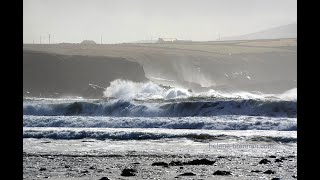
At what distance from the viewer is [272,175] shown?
8109 mm

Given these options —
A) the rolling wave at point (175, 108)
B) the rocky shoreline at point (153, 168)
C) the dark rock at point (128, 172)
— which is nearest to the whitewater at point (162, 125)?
the rolling wave at point (175, 108)

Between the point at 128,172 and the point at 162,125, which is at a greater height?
the point at 128,172

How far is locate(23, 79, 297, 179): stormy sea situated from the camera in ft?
28.7

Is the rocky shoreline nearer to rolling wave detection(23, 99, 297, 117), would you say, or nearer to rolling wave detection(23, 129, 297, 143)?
rolling wave detection(23, 129, 297, 143)

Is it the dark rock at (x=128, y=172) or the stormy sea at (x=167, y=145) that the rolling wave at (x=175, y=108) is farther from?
the dark rock at (x=128, y=172)

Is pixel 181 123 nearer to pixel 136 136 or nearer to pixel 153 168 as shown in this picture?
pixel 136 136

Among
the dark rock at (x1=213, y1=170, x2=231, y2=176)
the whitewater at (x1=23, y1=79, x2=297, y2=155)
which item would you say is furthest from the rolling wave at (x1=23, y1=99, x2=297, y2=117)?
the dark rock at (x1=213, y1=170, x2=231, y2=176)

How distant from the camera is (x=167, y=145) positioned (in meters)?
15.6

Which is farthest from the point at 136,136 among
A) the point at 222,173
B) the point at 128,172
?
the point at 222,173

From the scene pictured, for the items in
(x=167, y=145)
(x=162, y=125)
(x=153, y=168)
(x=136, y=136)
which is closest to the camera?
(x=153, y=168)

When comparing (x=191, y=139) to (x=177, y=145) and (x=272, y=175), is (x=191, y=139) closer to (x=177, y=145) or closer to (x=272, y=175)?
(x=177, y=145)

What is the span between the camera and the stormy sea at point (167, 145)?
8750mm

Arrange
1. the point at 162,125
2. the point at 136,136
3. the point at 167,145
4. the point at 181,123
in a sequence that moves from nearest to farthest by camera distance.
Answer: the point at 167,145 → the point at 136,136 → the point at 181,123 → the point at 162,125
